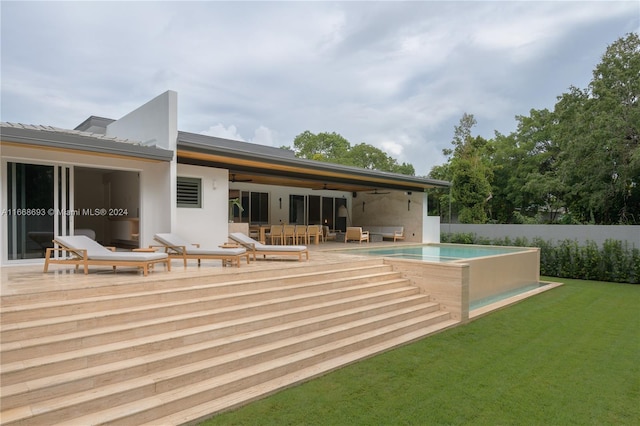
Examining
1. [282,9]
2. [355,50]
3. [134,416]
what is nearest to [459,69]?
[355,50]

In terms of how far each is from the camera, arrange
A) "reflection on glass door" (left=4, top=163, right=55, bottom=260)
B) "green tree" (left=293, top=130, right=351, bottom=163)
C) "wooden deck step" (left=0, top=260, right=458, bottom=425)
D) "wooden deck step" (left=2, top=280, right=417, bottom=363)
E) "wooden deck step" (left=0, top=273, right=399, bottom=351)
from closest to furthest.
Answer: "wooden deck step" (left=0, top=260, right=458, bottom=425) < "wooden deck step" (left=2, top=280, right=417, bottom=363) < "wooden deck step" (left=0, top=273, right=399, bottom=351) < "reflection on glass door" (left=4, top=163, right=55, bottom=260) < "green tree" (left=293, top=130, right=351, bottom=163)

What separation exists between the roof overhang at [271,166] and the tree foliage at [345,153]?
32.3 meters

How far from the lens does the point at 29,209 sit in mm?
7883

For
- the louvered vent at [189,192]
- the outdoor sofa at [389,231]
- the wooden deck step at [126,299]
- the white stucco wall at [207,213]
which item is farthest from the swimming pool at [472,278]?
the outdoor sofa at [389,231]

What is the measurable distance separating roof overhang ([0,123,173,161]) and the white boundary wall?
16.1 meters

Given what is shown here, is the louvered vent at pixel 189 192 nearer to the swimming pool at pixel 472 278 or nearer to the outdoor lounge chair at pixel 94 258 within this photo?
the outdoor lounge chair at pixel 94 258

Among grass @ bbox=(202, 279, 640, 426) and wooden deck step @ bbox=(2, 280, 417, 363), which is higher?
wooden deck step @ bbox=(2, 280, 417, 363)

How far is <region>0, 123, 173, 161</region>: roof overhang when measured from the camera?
6.80 m

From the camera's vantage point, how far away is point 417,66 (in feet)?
61.5

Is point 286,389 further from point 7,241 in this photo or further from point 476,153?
point 476,153

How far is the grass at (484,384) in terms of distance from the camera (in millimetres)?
4316

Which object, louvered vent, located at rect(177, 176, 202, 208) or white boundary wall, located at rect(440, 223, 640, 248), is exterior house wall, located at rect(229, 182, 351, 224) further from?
white boundary wall, located at rect(440, 223, 640, 248)

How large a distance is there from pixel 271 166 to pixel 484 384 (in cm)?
863

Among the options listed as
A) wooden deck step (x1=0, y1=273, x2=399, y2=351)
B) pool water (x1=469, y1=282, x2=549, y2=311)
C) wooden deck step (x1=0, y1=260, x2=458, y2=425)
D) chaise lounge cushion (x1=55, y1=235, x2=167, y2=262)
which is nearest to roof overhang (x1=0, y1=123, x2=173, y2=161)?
chaise lounge cushion (x1=55, y1=235, x2=167, y2=262)
